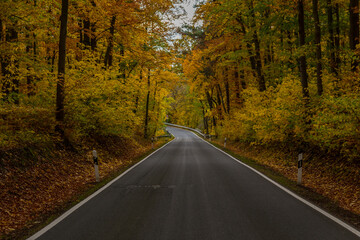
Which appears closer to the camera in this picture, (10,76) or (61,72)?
(61,72)

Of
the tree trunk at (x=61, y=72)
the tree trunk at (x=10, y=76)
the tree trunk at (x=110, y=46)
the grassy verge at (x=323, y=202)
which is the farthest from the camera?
the tree trunk at (x=110, y=46)

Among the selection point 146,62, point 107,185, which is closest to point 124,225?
→ point 107,185

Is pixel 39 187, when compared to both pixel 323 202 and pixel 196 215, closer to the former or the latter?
pixel 196 215

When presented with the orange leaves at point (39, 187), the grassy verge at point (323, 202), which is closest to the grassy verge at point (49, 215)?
the orange leaves at point (39, 187)

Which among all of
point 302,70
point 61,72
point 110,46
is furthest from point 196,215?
point 110,46

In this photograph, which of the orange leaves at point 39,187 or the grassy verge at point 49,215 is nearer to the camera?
the grassy verge at point 49,215

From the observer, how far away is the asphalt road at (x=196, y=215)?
4.18 m

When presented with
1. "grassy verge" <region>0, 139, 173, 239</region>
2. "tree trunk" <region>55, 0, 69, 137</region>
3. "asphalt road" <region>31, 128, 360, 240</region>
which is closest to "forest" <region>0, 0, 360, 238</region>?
"tree trunk" <region>55, 0, 69, 137</region>

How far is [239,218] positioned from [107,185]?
452 centimetres

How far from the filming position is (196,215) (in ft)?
16.4

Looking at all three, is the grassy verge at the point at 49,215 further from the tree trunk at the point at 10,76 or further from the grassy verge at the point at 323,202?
the tree trunk at the point at 10,76

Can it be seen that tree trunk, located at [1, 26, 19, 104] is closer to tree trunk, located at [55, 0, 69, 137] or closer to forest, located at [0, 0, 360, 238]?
forest, located at [0, 0, 360, 238]

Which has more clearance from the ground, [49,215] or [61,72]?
[61,72]

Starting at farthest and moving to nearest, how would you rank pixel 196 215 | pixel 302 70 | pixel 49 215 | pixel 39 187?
1. pixel 302 70
2. pixel 39 187
3. pixel 49 215
4. pixel 196 215
